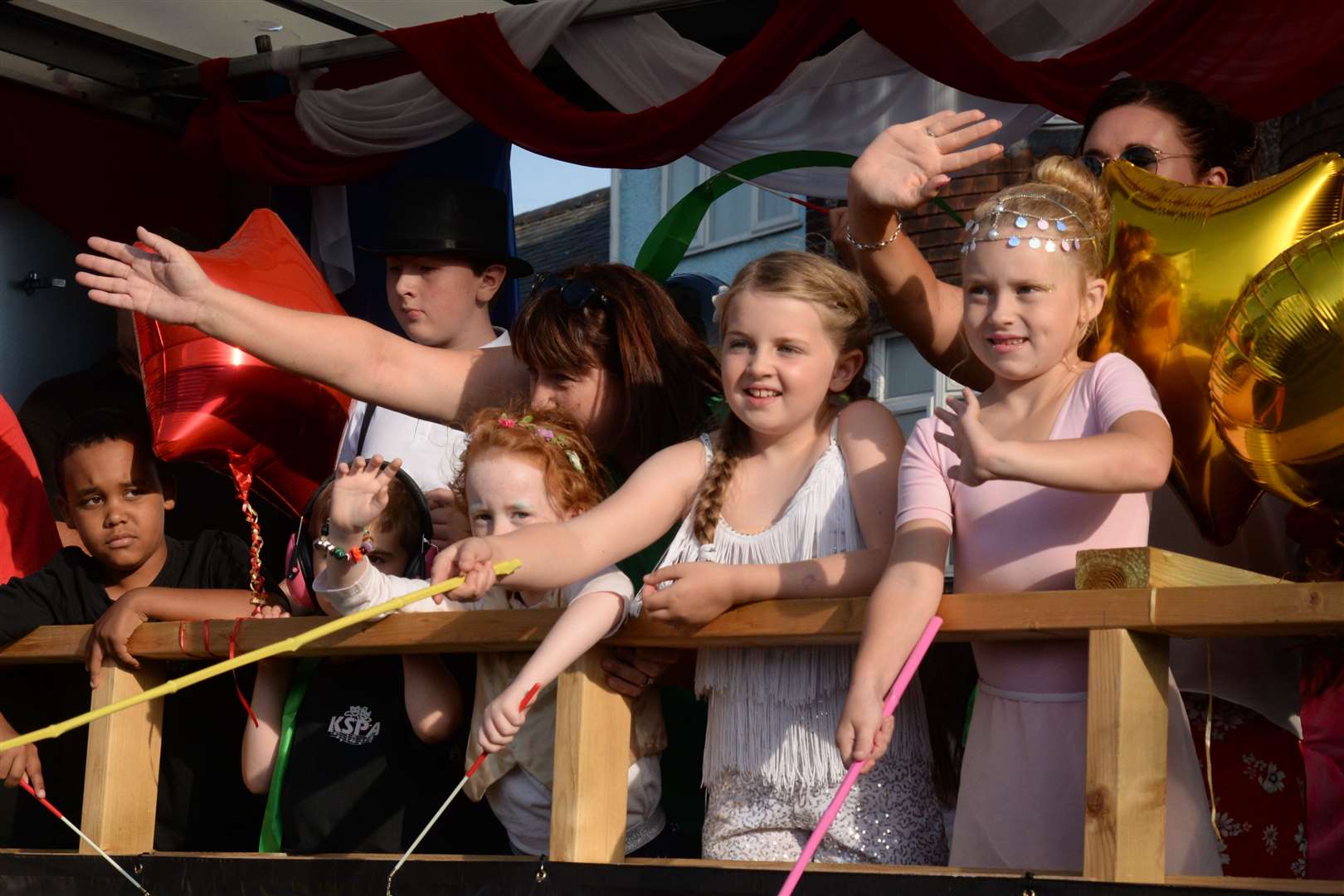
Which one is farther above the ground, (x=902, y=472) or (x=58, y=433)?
(x=58, y=433)

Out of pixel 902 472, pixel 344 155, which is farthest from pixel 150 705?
pixel 344 155

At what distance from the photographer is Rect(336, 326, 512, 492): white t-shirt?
377 cm

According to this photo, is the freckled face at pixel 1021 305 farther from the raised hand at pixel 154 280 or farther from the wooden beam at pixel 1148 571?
the raised hand at pixel 154 280

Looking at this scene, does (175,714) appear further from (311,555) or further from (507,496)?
(507,496)

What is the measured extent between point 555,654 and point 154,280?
128 centimetres

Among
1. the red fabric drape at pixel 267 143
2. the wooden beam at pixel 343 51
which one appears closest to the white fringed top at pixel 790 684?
the wooden beam at pixel 343 51

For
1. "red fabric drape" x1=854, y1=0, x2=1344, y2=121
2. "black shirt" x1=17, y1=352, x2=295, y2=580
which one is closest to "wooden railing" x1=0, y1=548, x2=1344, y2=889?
"black shirt" x1=17, y1=352, x2=295, y2=580

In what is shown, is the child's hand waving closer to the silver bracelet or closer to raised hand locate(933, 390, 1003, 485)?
the silver bracelet

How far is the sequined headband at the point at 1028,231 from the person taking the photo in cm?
253

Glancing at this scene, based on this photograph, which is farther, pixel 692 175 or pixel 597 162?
pixel 692 175

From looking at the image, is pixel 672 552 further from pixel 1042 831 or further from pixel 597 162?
pixel 597 162

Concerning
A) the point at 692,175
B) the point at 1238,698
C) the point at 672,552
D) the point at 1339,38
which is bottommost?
the point at 1238,698

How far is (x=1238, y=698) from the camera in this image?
2.66 metres

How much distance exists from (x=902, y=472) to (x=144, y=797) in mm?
→ 1753
